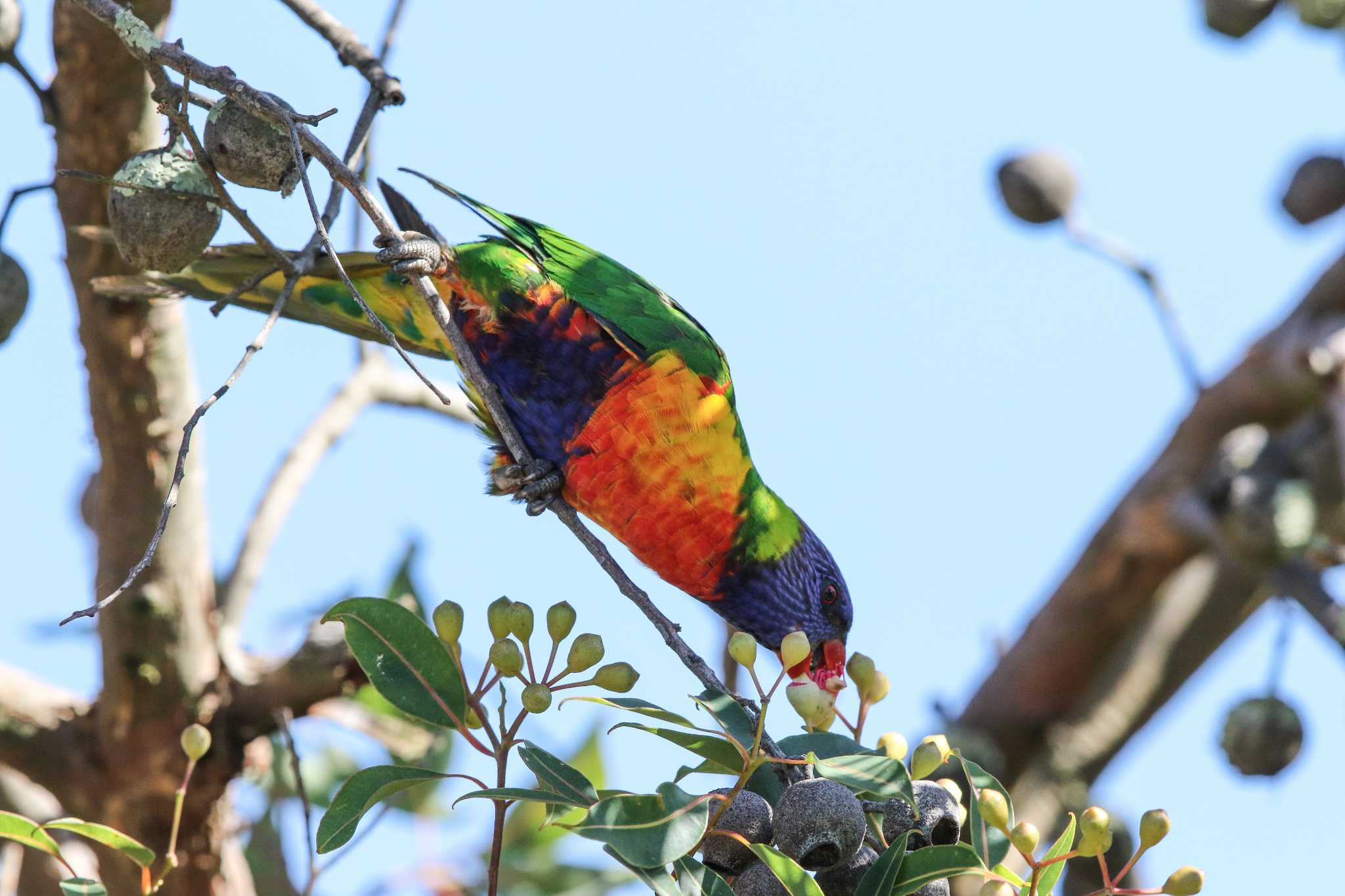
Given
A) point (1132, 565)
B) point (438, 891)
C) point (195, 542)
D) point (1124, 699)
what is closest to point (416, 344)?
point (195, 542)

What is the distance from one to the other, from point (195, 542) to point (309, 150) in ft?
4.28

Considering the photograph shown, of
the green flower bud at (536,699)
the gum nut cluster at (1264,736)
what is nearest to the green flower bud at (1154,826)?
the green flower bud at (536,699)

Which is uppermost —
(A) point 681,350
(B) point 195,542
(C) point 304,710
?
(A) point 681,350

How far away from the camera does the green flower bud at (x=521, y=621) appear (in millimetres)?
1446

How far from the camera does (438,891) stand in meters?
3.30

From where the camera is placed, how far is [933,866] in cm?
134

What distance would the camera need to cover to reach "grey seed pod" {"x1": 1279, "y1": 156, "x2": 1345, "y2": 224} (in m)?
2.79

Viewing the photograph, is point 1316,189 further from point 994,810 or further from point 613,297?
point 994,810

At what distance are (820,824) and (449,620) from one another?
1.65 ft

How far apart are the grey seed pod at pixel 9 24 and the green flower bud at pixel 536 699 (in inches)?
63.2

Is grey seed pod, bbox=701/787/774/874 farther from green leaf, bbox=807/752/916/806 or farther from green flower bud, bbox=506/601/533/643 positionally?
green flower bud, bbox=506/601/533/643

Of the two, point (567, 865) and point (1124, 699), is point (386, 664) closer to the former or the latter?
point (567, 865)

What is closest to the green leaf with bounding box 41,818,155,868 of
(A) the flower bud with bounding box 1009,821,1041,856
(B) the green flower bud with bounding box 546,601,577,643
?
(B) the green flower bud with bounding box 546,601,577,643

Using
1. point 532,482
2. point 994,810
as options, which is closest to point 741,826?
point 994,810
